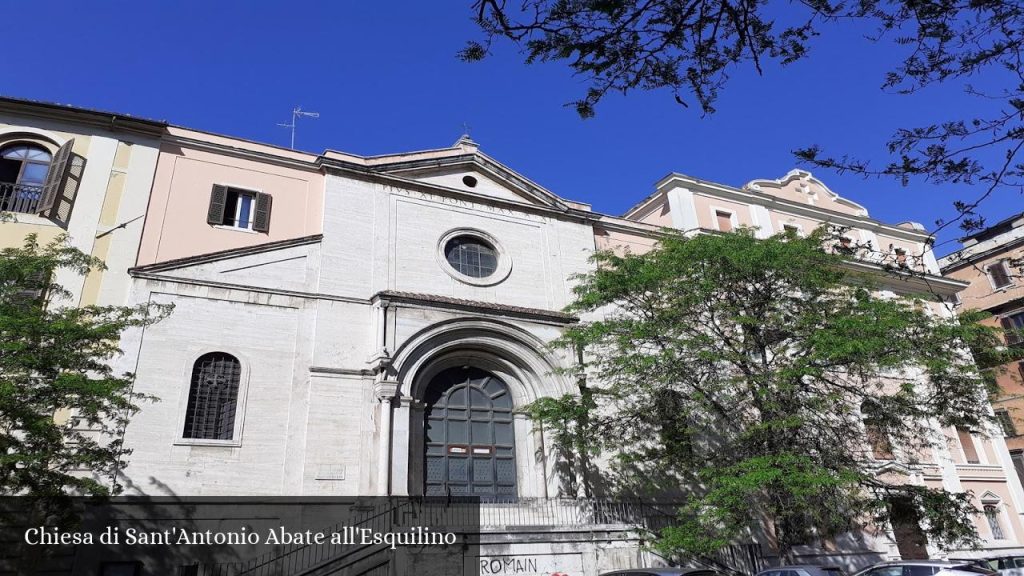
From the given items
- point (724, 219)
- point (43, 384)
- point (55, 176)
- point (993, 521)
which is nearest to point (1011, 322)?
point (993, 521)

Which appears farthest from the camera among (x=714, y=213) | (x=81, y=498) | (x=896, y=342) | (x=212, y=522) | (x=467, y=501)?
(x=714, y=213)

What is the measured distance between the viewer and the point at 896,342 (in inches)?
596

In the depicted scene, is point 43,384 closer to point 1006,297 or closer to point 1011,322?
point 1011,322

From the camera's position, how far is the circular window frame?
63.2ft

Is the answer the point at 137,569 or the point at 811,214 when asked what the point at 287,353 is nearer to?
the point at 137,569

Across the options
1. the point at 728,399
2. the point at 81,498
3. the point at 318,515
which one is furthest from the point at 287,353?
the point at 728,399

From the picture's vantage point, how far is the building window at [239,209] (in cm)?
1752

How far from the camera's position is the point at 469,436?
1762 cm

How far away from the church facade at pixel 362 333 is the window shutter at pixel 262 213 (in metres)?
0.04

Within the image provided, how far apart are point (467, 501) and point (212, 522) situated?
5556 mm

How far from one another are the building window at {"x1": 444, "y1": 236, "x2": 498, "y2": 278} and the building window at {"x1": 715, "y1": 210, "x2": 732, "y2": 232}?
10.1 meters

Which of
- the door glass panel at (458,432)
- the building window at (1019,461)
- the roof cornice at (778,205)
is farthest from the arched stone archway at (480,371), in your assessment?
the building window at (1019,461)

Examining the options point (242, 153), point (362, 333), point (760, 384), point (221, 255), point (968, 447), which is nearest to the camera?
point (760, 384)

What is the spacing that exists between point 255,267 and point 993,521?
26.9m
